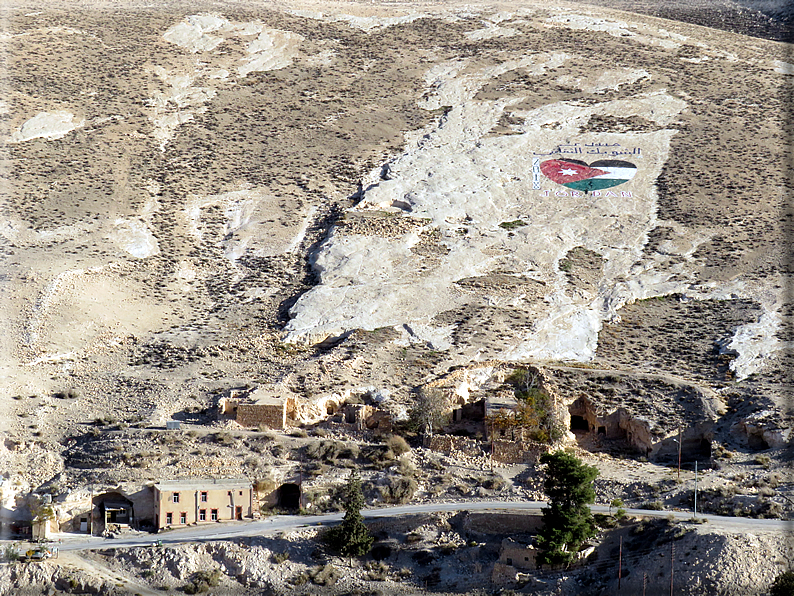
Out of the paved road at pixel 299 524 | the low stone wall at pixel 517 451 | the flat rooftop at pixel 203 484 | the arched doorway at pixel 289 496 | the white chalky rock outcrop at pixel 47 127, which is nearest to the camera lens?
the paved road at pixel 299 524

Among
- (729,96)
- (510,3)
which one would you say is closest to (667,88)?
(729,96)

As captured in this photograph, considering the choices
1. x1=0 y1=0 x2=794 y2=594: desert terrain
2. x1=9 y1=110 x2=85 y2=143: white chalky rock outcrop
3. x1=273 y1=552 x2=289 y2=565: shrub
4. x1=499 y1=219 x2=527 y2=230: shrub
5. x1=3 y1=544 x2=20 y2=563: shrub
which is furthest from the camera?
x1=9 y1=110 x2=85 y2=143: white chalky rock outcrop

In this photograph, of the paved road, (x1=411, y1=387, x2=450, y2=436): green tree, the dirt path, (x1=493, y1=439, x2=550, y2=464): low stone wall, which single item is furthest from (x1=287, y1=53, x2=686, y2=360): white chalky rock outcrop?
the dirt path

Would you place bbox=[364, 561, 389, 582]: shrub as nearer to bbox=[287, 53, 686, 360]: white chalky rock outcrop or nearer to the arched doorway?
the arched doorway

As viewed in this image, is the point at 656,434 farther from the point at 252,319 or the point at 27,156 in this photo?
the point at 27,156

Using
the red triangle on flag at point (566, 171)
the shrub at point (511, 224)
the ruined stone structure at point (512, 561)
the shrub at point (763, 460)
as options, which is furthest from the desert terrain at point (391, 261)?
the ruined stone structure at point (512, 561)

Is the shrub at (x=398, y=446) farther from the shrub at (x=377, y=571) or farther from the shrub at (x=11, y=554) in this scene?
the shrub at (x=11, y=554)
